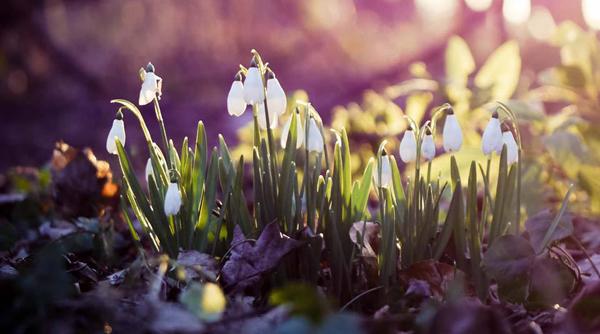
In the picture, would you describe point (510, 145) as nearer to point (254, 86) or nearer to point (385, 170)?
point (385, 170)

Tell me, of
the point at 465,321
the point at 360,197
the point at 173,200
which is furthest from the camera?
the point at 360,197

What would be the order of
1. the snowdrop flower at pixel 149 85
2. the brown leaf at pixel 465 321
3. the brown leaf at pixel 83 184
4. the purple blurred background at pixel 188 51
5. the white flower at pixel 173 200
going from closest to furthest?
the brown leaf at pixel 465 321, the white flower at pixel 173 200, the snowdrop flower at pixel 149 85, the brown leaf at pixel 83 184, the purple blurred background at pixel 188 51

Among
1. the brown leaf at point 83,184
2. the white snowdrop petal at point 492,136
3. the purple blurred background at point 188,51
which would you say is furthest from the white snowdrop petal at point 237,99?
the purple blurred background at point 188,51

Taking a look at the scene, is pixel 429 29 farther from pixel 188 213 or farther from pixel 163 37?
pixel 188 213

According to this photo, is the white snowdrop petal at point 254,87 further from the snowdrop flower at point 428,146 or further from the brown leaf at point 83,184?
the brown leaf at point 83,184

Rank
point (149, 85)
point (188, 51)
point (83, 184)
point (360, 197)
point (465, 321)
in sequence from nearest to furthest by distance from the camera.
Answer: point (465, 321) < point (149, 85) < point (360, 197) < point (83, 184) < point (188, 51)

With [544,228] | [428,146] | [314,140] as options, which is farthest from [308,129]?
[544,228]

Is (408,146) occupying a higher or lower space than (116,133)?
lower
